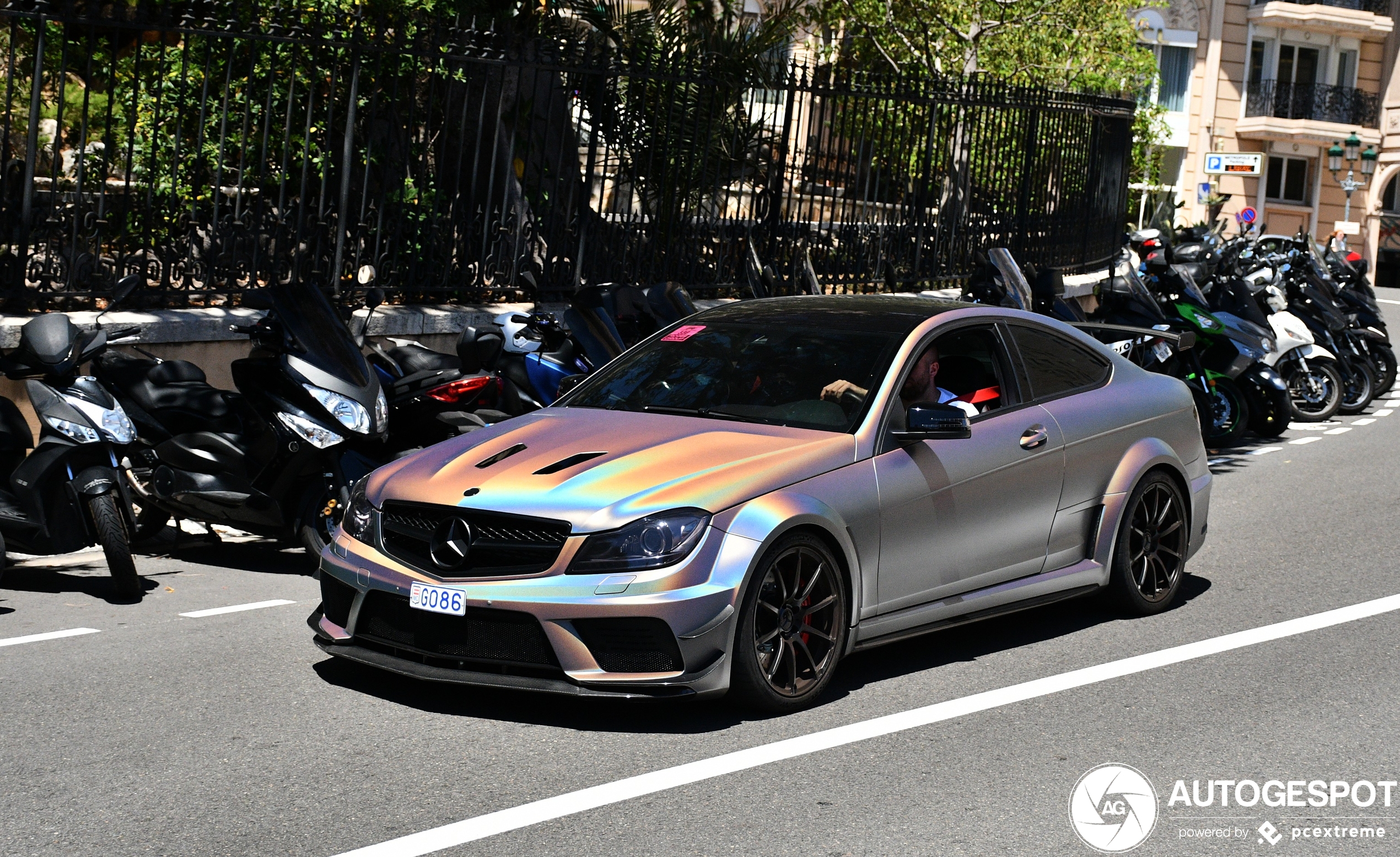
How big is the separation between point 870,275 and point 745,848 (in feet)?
40.4

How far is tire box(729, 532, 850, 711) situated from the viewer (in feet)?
19.2

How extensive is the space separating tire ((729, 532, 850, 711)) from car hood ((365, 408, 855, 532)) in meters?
0.28

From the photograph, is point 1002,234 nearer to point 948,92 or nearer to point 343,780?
point 948,92

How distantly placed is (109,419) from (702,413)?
3.05 metres

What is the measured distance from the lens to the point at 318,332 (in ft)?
28.2

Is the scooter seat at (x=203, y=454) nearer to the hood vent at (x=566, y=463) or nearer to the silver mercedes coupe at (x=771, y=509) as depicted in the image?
the silver mercedes coupe at (x=771, y=509)

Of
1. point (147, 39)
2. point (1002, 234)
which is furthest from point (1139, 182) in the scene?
point (147, 39)

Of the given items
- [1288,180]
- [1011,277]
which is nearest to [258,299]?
[1011,277]

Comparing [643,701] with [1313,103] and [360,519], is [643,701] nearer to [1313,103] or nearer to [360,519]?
[360,519]

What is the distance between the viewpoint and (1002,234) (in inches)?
730

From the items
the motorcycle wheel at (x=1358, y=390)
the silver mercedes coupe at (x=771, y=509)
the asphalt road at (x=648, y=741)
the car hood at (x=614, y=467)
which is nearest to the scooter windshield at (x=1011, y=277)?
the silver mercedes coupe at (x=771, y=509)

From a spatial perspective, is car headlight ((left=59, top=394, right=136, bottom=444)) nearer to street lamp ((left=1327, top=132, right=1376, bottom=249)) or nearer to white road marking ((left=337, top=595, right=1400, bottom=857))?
white road marking ((left=337, top=595, right=1400, bottom=857))

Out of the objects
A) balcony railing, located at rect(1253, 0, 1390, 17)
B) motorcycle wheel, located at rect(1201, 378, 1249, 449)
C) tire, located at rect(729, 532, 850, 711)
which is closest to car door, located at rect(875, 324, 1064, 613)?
tire, located at rect(729, 532, 850, 711)

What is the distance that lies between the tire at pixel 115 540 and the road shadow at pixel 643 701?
1535 mm
